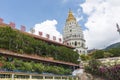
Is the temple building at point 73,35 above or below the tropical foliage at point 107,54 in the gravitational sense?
above

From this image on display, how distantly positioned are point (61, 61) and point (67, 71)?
91.0 inches

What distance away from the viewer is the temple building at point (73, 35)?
92.2m

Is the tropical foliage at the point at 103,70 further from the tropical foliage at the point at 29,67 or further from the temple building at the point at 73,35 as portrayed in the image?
the temple building at the point at 73,35

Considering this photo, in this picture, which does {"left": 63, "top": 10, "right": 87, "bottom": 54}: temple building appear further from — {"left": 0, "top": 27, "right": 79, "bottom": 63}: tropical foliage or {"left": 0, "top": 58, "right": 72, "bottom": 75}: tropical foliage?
{"left": 0, "top": 58, "right": 72, "bottom": 75}: tropical foliage

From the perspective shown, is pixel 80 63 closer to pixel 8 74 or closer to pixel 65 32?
pixel 8 74

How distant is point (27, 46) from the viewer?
45.7m

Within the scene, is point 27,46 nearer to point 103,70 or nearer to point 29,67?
point 29,67

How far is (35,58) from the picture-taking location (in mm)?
47281

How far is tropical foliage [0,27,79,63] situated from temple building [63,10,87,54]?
34.5 m

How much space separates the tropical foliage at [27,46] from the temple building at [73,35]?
34.5 metres

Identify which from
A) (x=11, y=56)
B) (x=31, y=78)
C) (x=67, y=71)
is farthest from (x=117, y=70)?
(x=11, y=56)

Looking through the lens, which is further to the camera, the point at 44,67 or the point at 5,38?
the point at 44,67

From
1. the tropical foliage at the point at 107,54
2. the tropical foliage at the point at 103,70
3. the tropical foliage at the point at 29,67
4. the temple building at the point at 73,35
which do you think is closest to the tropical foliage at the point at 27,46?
the tropical foliage at the point at 29,67

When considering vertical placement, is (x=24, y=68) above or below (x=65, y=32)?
below
